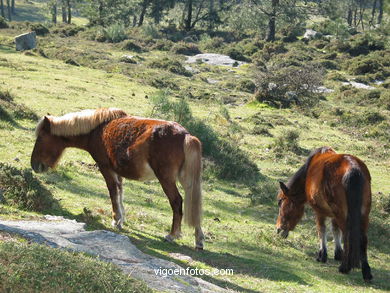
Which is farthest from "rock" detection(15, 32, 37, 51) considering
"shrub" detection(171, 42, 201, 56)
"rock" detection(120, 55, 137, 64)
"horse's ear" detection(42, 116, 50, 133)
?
"horse's ear" detection(42, 116, 50, 133)

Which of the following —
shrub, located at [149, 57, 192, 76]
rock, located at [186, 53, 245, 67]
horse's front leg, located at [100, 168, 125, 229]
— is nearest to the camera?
horse's front leg, located at [100, 168, 125, 229]

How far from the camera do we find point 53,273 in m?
5.72

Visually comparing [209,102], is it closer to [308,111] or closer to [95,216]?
[308,111]

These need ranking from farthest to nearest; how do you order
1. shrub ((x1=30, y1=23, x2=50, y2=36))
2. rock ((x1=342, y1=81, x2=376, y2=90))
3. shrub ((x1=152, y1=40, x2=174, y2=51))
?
1. shrub ((x1=30, y1=23, x2=50, y2=36))
2. shrub ((x1=152, y1=40, x2=174, y2=51))
3. rock ((x1=342, y1=81, x2=376, y2=90))

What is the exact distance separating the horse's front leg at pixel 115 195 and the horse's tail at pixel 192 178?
5.18 feet

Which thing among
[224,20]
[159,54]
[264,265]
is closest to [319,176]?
[264,265]

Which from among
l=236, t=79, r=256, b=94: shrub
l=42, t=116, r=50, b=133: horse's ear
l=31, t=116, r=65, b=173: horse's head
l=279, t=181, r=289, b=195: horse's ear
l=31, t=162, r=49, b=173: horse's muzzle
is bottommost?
l=236, t=79, r=256, b=94: shrub

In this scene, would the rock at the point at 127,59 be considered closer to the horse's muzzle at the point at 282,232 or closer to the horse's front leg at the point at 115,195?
the horse's front leg at the point at 115,195

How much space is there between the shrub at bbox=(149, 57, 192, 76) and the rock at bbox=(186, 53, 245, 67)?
6.49 meters

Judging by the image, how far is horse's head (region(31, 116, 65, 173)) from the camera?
11203 millimetres

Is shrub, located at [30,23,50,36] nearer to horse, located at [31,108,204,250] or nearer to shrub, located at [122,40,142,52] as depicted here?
shrub, located at [122,40,142,52]

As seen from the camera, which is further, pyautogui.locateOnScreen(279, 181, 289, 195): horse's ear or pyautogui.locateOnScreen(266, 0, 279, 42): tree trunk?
pyautogui.locateOnScreen(266, 0, 279, 42): tree trunk

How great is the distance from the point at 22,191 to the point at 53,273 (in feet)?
17.2

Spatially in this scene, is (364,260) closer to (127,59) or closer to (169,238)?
(169,238)
